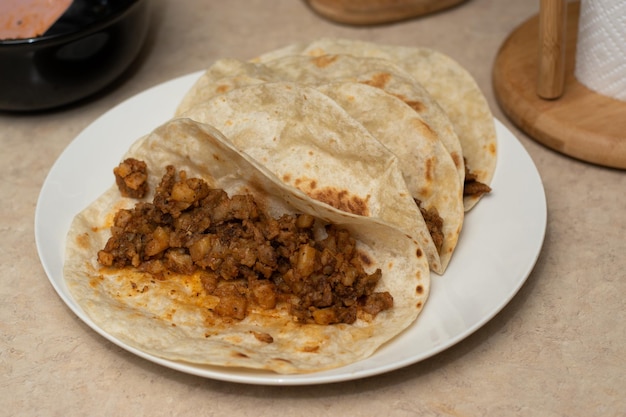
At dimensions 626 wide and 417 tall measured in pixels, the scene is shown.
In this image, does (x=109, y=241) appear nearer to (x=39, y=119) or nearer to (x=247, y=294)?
(x=247, y=294)

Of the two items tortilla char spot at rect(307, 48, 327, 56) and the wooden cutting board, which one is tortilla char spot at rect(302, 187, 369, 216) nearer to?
tortilla char spot at rect(307, 48, 327, 56)

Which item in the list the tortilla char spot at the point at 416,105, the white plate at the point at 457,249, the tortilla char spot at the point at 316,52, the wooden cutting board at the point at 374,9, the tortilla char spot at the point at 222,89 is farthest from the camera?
the wooden cutting board at the point at 374,9

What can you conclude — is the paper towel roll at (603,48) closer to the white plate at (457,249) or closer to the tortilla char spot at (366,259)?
the white plate at (457,249)

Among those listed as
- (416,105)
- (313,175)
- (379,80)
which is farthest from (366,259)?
(379,80)

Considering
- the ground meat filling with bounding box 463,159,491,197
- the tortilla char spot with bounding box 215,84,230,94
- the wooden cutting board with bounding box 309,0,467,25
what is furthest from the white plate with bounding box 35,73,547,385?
the wooden cutting board with bounding box 309,0,467,25

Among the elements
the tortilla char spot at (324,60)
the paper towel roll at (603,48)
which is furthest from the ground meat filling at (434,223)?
the paper towel roll at (603,48)

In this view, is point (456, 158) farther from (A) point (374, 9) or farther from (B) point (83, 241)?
(A) point (374, 9)
